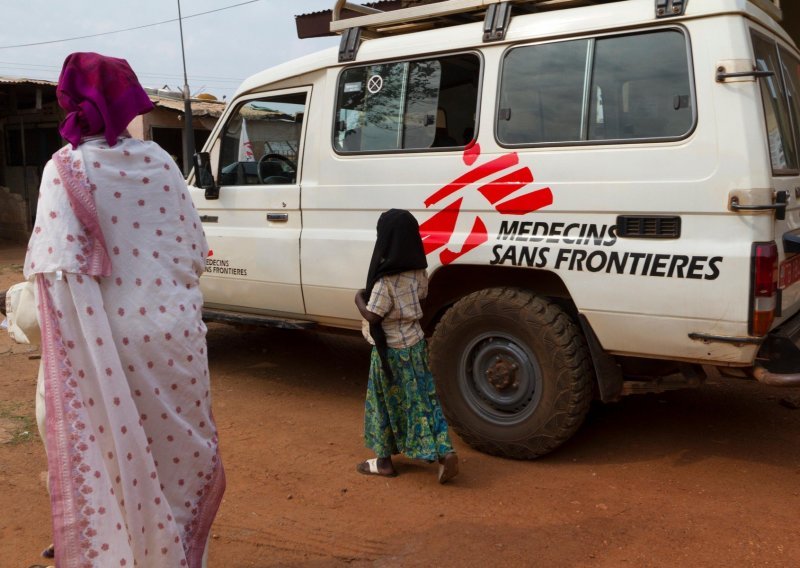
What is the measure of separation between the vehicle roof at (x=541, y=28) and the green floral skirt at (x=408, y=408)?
1.76 m

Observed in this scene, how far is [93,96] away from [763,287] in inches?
111

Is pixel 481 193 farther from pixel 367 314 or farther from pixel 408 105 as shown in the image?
pixel 367 314

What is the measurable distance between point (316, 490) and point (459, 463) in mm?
851

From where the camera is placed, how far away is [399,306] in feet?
12.5

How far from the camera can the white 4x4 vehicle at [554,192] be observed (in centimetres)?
348

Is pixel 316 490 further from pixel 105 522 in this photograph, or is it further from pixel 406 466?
pixel 105 522

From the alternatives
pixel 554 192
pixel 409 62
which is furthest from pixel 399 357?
pixel 409 62

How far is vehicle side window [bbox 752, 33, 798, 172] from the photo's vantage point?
3633mm

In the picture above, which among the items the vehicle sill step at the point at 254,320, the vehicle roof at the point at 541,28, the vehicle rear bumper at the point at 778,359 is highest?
the vehicle roof at the point at 541,28

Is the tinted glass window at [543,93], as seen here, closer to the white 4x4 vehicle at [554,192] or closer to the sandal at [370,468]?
the white 4x4 vehicle at [554,192]

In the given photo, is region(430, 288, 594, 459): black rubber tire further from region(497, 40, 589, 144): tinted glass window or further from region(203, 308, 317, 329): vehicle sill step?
region(203, 308, 317, 329): vehicle sill step

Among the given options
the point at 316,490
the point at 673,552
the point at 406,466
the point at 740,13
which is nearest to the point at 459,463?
the point at 406,466

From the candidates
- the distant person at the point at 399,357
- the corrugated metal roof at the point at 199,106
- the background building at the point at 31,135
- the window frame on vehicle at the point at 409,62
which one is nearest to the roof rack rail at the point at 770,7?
the window frame on vehicle at the point at 409,62

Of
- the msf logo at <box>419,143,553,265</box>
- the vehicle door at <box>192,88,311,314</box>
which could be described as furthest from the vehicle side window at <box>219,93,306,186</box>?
the msf logo at <box>419,143,553,265</box>
